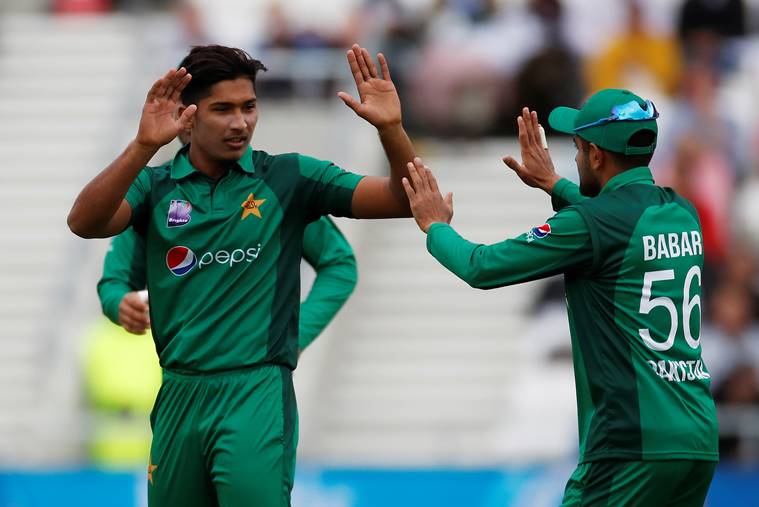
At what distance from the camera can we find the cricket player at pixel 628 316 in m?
5.54

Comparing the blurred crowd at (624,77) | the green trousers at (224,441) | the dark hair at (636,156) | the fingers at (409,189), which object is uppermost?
the blurred crowd at (624,77)

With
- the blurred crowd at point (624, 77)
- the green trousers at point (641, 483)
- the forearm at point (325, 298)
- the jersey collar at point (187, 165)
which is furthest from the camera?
the blurred crowd at point (624, 77)

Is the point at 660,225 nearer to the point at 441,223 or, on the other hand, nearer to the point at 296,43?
the point at 441,223

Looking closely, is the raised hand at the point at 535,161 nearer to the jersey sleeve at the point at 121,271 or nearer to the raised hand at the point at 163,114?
the raised hand at the point at 163,114

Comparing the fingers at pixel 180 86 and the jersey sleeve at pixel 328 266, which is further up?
the fingers at pixel 180 86

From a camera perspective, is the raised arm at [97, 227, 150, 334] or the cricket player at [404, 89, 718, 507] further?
the raised arm at [97, 227, 150, 334]

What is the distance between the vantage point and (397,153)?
5777mm

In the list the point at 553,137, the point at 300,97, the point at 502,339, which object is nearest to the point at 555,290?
the point at 502,339

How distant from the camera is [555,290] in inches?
500

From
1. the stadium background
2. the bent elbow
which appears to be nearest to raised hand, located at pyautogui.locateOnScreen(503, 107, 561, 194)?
the bent elbow

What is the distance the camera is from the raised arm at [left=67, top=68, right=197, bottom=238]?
5594mm

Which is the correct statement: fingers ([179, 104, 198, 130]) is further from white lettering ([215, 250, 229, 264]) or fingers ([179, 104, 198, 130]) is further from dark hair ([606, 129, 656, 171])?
dark hair ([606, 129, 656, 171])

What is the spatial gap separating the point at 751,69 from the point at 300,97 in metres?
4.39

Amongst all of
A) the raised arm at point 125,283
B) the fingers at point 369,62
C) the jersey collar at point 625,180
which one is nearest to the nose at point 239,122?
the fingers at point 369,62
